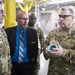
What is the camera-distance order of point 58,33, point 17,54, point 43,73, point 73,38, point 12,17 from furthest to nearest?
point 43,73, point 12,17, point 17,54, point 58,33, point 73,38

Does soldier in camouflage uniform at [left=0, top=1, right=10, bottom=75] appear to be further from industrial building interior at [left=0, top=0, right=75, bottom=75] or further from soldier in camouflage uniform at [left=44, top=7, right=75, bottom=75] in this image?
industrial building interior at [left=0, top=0, right=75, bottom=75]

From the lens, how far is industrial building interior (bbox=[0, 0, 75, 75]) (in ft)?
12.6

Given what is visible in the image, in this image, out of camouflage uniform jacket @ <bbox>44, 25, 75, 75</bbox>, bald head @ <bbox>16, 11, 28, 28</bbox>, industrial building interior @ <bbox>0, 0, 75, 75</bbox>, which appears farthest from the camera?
industrial building interior @ <bbox>0, 0, 75, 75</bbox>

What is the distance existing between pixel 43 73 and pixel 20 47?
2511 millimetres

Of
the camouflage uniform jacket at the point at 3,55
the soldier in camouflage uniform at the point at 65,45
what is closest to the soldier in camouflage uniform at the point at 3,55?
the camouflage uniform jacket at the point at 3,55

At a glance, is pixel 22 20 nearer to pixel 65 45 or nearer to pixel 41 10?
pixel 65 45

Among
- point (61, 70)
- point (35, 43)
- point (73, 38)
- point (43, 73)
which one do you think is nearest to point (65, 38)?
point (73, 38)

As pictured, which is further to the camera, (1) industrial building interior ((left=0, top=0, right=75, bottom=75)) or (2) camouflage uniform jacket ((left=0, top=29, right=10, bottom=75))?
(1) industrial building interior ((left=0, top=0, right=75, bottom=75))

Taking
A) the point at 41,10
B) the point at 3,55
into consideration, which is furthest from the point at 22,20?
the point at 41,10

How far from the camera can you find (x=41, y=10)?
45.5 feet

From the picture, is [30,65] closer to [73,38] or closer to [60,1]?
[73,38]

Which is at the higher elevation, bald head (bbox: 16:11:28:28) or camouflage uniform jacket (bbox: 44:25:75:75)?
bald head (bbox: 16:11:28:28)

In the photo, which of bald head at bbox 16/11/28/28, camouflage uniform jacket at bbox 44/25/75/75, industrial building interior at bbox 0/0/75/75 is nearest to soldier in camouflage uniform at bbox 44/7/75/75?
camouflage uniform jacket at bbox 44/25/75/75

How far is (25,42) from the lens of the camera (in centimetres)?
301
